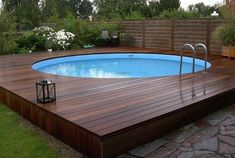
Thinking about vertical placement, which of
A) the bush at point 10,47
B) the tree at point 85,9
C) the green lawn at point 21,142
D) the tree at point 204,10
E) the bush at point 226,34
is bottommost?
the green lawn at point 21,142

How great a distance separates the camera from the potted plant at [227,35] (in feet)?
26.2

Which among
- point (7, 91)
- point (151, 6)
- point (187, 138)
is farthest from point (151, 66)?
point (151, 6)

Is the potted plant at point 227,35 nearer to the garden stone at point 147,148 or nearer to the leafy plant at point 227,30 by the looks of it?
the leafy plant at point 227,30

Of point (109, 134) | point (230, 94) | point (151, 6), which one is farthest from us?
point (151, 6)

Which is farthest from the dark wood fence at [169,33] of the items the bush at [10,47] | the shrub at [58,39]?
the bush at [10,47]

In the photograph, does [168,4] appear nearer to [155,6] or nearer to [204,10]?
[155,6]

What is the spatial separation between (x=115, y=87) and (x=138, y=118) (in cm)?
159

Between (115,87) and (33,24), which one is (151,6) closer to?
(33,24)

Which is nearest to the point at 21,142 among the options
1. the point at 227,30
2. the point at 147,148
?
the point at 147,148

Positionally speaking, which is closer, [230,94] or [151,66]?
A: [230,94]

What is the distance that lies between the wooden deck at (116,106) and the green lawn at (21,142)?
16cm

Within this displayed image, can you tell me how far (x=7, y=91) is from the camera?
195 inches

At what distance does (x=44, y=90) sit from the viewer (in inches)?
157

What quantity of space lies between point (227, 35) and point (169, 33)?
2.68 metres
